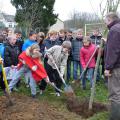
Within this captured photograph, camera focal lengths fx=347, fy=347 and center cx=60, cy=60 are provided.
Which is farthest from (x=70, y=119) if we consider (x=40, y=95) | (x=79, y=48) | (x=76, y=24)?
(x=76, y=24)

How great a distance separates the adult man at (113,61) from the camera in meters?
5.99

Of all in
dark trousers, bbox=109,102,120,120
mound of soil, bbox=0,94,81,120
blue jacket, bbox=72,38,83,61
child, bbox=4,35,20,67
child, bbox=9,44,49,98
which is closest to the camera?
dark trousers, bbox=109,102,120,120

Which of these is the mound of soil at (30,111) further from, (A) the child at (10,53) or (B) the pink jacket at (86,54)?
(B) the pink jacket at (86,54)

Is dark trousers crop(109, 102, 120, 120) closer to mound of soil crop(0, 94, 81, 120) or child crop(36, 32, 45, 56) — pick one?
mound of soil crop(0, 94, 81, 120)

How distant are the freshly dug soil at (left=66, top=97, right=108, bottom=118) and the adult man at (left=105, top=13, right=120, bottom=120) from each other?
1.18 metres

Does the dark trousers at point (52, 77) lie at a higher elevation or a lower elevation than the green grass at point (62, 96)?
higher

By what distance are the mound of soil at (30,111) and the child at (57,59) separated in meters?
1.14

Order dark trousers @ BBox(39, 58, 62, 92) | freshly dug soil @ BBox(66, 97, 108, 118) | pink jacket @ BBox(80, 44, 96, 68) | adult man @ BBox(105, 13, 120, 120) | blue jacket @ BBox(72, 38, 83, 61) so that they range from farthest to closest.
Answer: blue jacket @ BBox(72, 38, 83, 61) < pink jacket @ BBox(80, 44, 96, 68) < dark trousers @ BBox(39, 58, 62, 92) < freshly dug soil @ BBox(66, 97, 108, 118) < adult man @ BBox(105, 13, 120, 120)

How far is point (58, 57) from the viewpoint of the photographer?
28.9ft

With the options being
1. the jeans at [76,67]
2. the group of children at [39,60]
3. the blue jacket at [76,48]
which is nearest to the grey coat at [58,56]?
the group of children at [39,60]

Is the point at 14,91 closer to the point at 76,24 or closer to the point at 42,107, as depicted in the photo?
the point at 42,107

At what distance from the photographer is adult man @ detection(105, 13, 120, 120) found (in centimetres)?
599

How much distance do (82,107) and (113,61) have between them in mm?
2125

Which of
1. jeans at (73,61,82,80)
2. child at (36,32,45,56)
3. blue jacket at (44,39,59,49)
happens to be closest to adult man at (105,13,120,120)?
child at (36,32,45,56)
